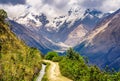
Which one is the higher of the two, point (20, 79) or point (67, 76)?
point (67, 76)

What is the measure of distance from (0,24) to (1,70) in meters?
48.5

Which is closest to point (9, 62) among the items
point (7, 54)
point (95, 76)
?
point (7, 54)

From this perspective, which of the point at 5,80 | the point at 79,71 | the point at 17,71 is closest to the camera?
the point at 5,80

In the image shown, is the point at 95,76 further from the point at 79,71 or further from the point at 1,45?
the point at 1,45

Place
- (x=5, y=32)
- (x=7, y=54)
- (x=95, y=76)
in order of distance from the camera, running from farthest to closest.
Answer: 1. (x=5, y=32)
2. (x=7, y=54)
3. (x=95, y=76)

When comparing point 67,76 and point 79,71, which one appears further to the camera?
point 67,76

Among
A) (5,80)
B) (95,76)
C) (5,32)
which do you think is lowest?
(5,80)

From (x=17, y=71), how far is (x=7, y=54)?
1755 cm

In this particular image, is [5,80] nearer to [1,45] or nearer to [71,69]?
[1,45]

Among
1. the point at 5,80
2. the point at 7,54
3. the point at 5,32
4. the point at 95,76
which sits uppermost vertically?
the point at 5,32

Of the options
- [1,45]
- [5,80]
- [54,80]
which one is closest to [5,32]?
[1,45]

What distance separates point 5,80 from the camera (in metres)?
86.9

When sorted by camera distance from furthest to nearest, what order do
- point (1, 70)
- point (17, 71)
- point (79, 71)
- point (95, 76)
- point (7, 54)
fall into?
1. point (79, 71)
2. point (7, 54)
3. point (95, 76)
4. point (17, 71)
5. point (1, 70)

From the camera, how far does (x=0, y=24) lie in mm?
138875
